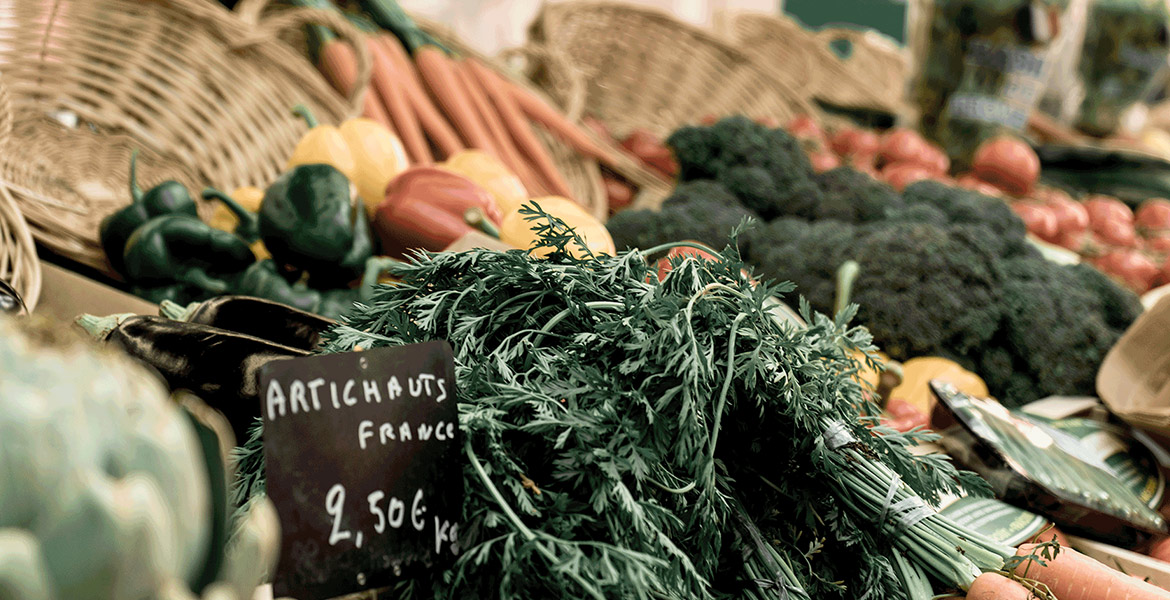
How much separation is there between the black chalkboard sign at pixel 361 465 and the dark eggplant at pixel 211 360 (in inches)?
11.2

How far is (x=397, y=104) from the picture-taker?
82.0 inches

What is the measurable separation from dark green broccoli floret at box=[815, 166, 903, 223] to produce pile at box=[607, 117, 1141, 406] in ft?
0.05

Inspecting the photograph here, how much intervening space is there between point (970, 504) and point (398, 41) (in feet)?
6.62

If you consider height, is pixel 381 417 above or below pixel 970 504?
above

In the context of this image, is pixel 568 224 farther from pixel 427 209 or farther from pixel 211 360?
pixel 211 360

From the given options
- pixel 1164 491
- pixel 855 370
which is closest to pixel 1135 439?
pixel 1164 491

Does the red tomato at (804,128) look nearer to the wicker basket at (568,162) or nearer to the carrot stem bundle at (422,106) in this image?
the wicker basket at (568,162)

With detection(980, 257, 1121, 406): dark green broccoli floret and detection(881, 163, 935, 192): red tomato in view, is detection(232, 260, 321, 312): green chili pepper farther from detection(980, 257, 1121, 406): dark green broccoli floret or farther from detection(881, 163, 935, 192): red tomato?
detection(881, 163, 935, 192): red tomato

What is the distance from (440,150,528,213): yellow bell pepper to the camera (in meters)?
1.70

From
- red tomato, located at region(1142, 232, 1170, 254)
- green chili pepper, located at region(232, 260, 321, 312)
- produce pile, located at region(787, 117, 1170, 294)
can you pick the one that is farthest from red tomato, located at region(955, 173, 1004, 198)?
green chili pepper, located at region(232, 260, 321, 312)

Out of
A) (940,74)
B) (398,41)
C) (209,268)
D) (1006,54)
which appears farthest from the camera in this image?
(940,74)

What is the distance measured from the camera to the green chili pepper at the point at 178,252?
139cm

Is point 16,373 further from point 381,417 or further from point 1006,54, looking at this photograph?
point 1006,54

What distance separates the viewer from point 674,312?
732 mm
